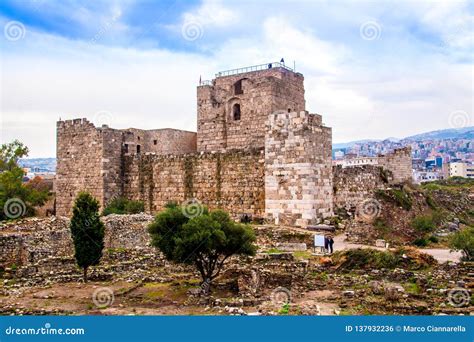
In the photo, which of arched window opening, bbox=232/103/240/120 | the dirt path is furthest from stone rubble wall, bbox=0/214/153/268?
arched window opening, bbox=232/103/240/120

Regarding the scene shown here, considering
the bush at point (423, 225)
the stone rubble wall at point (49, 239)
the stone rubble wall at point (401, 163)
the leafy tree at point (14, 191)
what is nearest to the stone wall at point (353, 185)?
the bush at point (423, 225)

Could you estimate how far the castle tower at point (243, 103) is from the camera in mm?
35781

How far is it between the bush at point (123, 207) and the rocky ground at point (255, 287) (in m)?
9.40

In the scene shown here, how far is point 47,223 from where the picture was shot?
24.6 metres

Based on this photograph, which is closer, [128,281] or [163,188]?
[128,281]

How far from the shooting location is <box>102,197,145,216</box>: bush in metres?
30.4

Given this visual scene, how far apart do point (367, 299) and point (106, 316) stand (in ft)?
22.1

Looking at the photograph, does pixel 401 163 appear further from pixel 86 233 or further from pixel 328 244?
pixel 86 233

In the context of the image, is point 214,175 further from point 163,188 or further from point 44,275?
point 44,275

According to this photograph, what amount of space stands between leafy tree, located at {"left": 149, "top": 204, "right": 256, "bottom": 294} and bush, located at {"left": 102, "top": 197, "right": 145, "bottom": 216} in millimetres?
13918

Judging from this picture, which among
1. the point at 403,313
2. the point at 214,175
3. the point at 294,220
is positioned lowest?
the point at 403,313

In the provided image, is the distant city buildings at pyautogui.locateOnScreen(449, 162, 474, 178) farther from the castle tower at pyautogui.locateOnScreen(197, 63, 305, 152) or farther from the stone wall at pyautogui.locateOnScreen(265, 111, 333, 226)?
the stone wall at pyautogui.locateOnScreen(265, 111, 333, 226)

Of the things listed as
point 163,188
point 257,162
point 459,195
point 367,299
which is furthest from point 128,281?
point 459,195

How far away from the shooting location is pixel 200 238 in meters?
15.7
